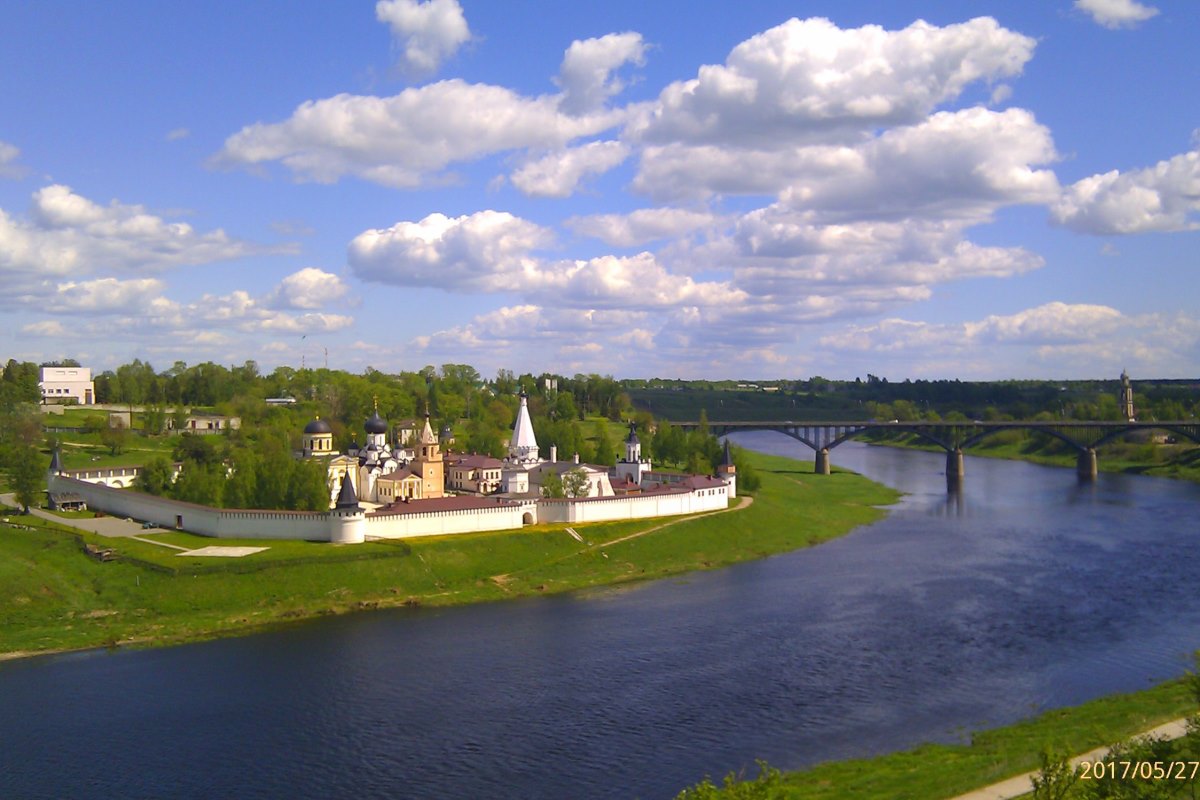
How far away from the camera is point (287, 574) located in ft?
130

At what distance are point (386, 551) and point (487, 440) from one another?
31462mm

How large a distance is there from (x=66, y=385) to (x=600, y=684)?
3720 inches

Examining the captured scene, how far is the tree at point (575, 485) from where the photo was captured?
53312mm

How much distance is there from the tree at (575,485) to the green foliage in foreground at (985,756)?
3031cm

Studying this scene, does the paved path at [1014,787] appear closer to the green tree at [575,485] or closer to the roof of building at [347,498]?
the roof of building at [347,498]

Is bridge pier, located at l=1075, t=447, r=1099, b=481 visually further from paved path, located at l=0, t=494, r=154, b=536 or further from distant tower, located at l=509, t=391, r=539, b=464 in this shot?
paved path, located at l=0, t=494, r=154, b=536

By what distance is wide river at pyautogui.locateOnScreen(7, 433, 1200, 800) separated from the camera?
23297mm

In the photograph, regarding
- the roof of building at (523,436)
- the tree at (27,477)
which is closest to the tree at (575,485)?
the roof of building at (523,436)

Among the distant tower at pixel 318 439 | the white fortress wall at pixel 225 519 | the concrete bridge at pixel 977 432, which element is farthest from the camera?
the concrete bridge at pixel 977 432

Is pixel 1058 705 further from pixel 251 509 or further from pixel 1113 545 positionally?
pixel 251 509

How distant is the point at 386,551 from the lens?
140 ft

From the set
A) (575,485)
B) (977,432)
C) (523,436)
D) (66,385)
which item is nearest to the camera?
(575,485)

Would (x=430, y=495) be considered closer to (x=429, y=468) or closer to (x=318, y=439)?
(x=429, y=468)

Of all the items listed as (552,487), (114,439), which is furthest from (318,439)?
(114,439)
